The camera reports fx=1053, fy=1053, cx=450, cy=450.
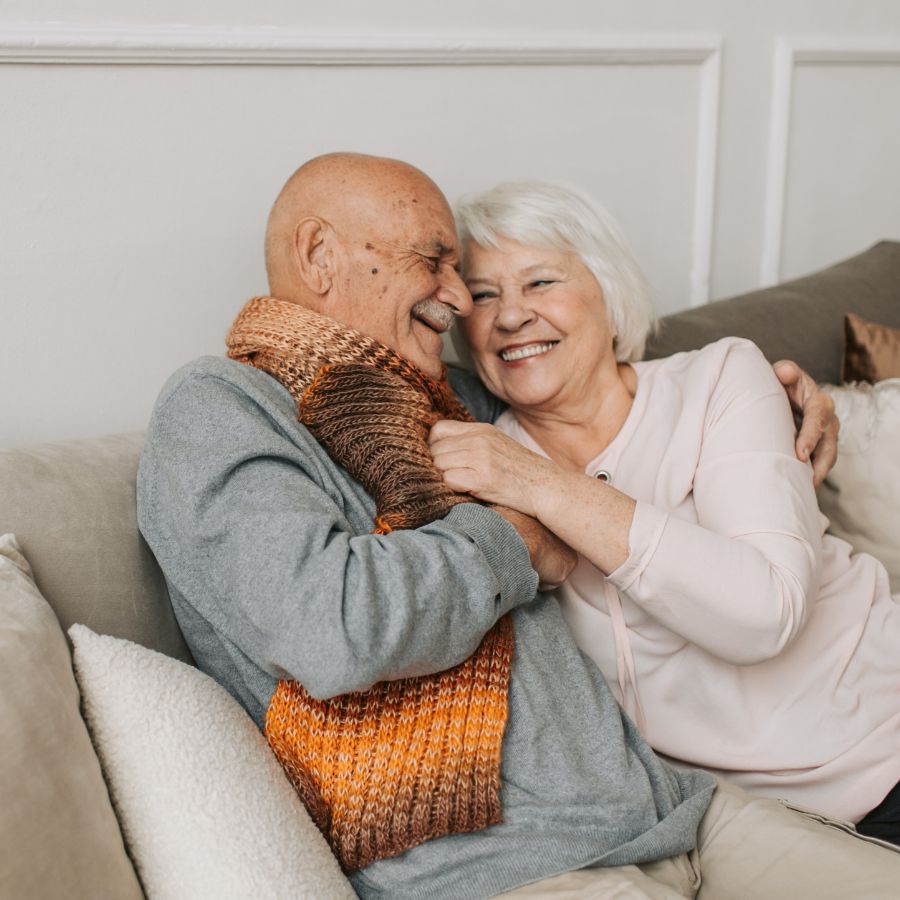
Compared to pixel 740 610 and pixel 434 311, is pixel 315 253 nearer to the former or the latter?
pixel 434 311

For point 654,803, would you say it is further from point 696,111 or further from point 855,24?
point 855,24

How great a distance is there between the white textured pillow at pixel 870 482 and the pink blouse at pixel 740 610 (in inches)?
7.7

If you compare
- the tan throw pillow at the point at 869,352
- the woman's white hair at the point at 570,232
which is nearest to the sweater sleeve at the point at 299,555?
the woman's white hair at the point at 570,232

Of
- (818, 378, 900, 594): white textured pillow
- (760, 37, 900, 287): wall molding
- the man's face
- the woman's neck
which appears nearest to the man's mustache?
the man's face

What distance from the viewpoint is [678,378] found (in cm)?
171

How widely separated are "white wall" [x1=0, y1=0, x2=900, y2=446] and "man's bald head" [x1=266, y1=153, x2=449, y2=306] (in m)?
0.26

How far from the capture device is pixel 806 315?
220 cm

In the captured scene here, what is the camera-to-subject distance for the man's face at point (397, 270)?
148 centimetres

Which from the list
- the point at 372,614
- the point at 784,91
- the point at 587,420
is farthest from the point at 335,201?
the point at 784,91

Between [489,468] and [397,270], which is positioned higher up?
[397,270]

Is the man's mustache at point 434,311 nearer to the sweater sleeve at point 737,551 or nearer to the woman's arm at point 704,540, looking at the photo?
the woman's arm at point 704,540

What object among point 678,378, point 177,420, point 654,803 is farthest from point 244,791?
point 678,378

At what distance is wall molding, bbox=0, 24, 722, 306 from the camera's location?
1.55 metres

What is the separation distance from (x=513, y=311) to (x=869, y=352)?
2.77 feet
